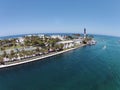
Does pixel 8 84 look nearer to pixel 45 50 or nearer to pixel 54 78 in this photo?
pixel 54 78

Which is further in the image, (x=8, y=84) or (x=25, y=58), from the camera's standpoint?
(x=25, y=58)

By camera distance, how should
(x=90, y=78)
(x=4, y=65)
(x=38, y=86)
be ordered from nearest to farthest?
(x=38, y=86) < (x=90, y=78) < (x=4, y=65)

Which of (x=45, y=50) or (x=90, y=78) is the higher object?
(x=45, y=50)

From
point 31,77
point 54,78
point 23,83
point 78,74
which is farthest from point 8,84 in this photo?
point 78,74

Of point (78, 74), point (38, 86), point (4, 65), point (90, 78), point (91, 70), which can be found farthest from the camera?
point (4, 65)

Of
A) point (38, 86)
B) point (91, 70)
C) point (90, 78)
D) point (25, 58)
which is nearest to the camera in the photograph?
point (38, 86)

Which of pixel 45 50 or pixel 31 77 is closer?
pixel 31 77

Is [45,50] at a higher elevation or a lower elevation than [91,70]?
higher

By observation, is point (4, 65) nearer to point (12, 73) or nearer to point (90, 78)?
point (12, 73)

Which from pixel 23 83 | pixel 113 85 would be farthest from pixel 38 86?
pixel 113 85
